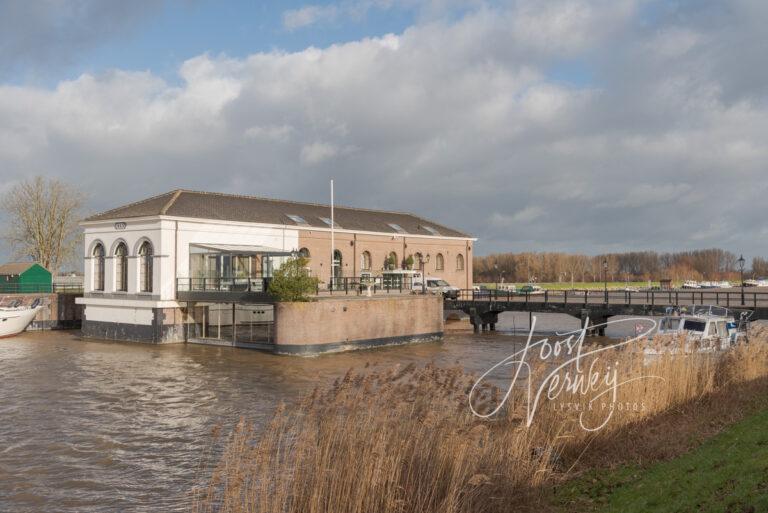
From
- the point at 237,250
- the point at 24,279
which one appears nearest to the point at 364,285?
the point at 237,250

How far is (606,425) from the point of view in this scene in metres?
11.6

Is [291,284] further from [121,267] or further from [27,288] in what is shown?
[27,288]

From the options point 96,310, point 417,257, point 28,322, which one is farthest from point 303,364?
point 417,257

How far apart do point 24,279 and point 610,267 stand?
158 metres

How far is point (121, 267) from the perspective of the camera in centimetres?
4025

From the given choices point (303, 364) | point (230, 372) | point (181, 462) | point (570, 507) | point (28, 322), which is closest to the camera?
point (570, 507)

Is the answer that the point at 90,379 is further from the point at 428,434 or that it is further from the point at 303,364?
the point at 428,434

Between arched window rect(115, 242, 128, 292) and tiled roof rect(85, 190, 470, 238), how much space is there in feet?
6.16

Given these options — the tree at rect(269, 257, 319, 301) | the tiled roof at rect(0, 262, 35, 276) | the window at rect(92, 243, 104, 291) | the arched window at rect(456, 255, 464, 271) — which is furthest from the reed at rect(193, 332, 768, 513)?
the tiled roof at rect(0, 262, 35, 276)

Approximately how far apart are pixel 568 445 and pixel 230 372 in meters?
18.5

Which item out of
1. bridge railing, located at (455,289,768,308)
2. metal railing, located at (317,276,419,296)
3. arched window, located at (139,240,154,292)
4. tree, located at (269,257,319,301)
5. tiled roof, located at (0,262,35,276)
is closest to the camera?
tree, located at (269,257,319,301)

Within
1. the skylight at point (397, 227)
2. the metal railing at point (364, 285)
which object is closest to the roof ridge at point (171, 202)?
the metal railing at point (364, 285)

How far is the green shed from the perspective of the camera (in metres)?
51.9

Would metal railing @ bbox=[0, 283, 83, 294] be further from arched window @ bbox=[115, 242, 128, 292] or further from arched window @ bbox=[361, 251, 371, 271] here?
arched window @ bbox=[361, 251, 371, 271]
